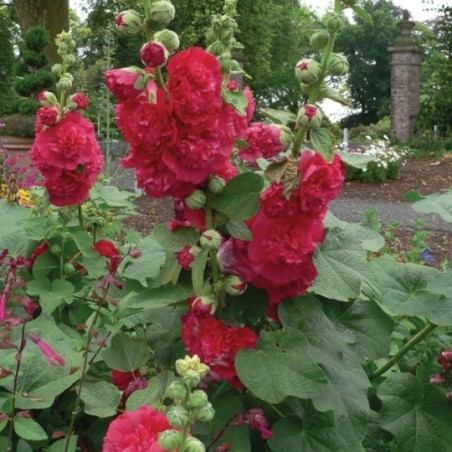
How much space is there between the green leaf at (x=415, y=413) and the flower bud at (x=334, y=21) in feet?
2.29

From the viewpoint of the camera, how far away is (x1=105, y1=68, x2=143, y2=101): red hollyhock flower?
1.03 m

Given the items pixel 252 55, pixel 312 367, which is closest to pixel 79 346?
pixel 312 367

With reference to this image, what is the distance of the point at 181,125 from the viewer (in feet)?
3.46

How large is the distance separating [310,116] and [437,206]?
1.87 ft

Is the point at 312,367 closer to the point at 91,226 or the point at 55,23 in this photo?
the point at 91,226

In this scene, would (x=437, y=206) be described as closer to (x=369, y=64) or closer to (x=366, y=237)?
(x=366, y=237)

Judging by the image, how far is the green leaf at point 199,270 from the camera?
1079 mm

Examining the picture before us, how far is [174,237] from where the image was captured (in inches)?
46.4

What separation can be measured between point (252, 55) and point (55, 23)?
12.2m

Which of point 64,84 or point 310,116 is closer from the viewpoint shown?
point 310,116

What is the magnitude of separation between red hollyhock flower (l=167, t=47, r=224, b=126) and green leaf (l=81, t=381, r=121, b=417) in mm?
465

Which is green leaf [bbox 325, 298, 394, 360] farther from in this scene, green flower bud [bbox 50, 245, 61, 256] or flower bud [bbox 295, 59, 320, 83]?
green flower bud [bbox 50, 245, 61, 256]

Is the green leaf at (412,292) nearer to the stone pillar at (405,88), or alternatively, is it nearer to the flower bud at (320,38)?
the flower bud at (320,38)

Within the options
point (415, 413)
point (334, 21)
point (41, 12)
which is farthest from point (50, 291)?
point (41, 12)
